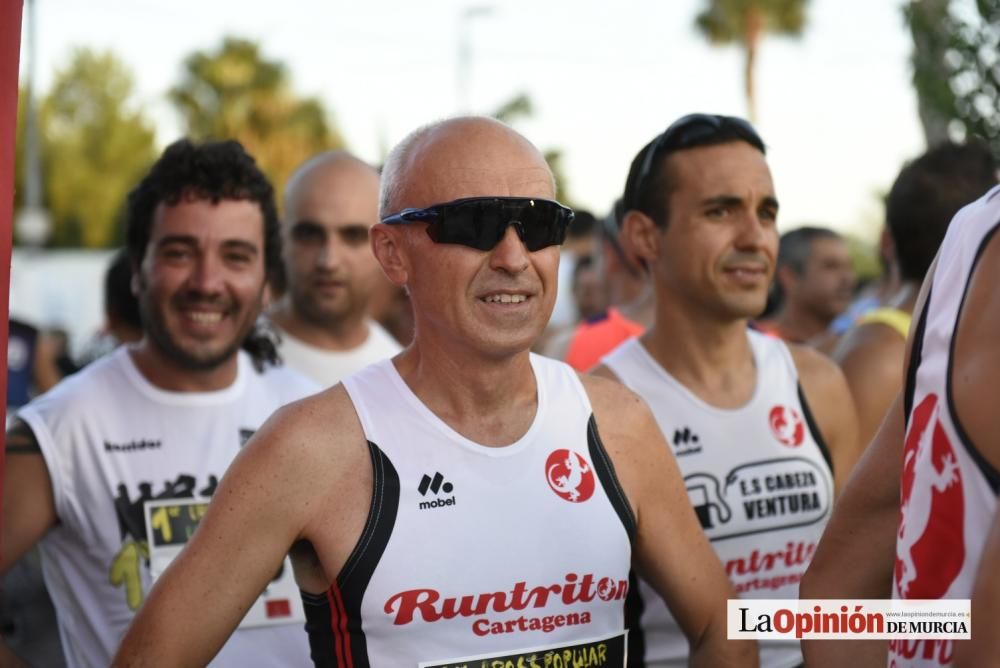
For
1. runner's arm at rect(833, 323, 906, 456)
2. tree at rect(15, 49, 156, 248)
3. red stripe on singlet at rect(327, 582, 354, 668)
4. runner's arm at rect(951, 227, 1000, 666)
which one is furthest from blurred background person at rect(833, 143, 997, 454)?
tree at rect(15, 49, 156, 248)

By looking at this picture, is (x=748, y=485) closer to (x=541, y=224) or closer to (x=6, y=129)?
(x=541, y=224)

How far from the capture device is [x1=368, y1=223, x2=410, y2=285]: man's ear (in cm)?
274

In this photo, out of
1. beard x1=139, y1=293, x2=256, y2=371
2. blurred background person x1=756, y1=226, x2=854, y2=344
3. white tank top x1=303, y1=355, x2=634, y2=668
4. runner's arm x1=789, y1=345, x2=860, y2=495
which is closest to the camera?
white tank top x1=303, y1=355, x2=634, y2=668

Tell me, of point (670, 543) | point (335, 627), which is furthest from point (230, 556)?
point (670, 543)

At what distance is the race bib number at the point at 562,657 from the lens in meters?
2.47

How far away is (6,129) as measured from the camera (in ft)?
7.08

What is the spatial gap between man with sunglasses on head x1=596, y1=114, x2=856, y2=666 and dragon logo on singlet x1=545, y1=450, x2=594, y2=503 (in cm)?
94

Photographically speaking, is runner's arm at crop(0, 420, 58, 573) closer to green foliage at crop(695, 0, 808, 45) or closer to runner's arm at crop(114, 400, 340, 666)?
runner's arm at crop(114, 400, 340, 666)

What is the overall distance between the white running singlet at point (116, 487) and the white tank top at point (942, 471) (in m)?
2.02

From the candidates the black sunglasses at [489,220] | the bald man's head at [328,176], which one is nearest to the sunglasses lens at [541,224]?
the black sunglasses at [489,220]

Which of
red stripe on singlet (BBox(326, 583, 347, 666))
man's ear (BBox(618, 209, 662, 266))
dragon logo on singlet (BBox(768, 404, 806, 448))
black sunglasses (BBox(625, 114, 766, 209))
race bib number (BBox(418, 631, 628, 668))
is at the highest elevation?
black sunglasses (BBox(625, 114, 766, 209))

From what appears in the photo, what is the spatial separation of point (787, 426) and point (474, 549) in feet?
5.02

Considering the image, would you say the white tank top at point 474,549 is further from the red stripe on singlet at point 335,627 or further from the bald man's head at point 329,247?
the bald man's head at point 329,247

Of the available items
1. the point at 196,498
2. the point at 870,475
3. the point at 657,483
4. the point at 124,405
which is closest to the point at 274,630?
the point at 196,498
